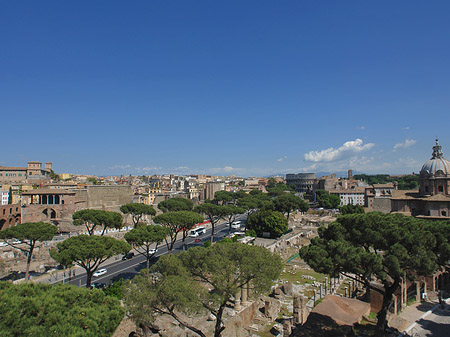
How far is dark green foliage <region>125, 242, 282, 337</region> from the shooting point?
12.9 metres

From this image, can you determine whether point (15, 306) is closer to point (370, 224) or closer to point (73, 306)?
point (73, 306)

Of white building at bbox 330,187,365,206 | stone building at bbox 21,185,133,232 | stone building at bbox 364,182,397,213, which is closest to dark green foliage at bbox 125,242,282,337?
stone building at bbox 21,185,133,232

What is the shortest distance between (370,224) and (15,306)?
15.1 metres

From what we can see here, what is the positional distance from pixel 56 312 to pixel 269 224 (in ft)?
118

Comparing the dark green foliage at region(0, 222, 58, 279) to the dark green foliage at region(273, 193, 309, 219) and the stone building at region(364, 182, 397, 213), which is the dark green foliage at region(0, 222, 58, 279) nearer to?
the dark green foliage at region(273, 193, 309, 219)

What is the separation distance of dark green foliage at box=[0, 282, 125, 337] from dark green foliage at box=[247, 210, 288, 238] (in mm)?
34353

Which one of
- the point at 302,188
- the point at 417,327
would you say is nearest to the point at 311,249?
the point at 417,327

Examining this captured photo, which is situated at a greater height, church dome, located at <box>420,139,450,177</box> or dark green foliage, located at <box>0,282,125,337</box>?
church dome, located at <box>420,139,450,177</box>

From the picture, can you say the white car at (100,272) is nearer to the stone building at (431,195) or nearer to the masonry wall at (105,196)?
the masonry wall at (105,196)

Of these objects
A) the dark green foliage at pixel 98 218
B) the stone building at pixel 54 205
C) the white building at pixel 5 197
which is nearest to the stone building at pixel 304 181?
the stone building at pixel 54 205

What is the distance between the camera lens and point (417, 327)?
16.5 meters

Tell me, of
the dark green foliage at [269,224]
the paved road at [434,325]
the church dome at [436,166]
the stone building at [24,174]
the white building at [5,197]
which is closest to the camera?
the paved road at [434,325]

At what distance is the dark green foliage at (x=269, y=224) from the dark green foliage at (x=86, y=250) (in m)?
25.3

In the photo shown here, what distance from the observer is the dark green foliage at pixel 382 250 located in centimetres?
1309
